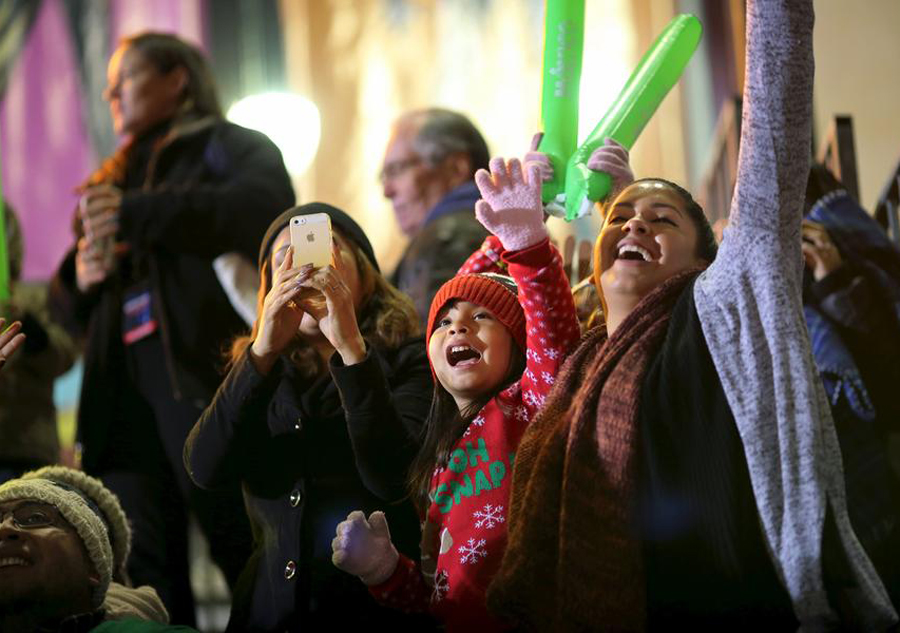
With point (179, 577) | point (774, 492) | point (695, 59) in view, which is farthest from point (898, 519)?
point (695, 59)

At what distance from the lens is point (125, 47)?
373 cm

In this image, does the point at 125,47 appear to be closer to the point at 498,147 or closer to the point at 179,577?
the point at 179,577

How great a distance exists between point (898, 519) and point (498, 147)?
4.34 metres

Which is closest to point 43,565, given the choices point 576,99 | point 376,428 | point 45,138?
point 376,428

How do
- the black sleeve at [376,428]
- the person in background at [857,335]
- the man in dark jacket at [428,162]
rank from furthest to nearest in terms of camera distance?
the man in dark jacket at [428,162]
the person in background at [857,335]
the black sleeve at [376,428]

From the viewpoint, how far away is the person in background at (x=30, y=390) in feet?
11.1

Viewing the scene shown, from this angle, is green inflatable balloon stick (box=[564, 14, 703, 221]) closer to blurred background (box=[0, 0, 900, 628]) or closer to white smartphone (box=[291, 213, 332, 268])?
white smartphone (box=[291, 213, 332, 268])

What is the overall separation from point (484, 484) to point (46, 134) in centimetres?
509

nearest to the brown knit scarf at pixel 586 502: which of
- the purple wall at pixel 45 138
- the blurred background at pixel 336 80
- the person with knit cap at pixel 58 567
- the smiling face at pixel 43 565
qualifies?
the person with knit cap at pixel 58 567

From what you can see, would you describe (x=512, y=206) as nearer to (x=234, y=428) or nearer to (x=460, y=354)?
(x=460, y=354)

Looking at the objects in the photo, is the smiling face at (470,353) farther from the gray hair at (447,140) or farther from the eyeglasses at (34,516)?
the gray hair at (447,140)

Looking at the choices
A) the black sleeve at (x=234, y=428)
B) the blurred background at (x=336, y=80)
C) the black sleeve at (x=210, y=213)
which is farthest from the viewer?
the blurred background at (x=336, y=80)

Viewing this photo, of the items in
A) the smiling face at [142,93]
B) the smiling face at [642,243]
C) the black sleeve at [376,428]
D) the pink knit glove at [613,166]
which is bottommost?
the black sleeve at [376,428]

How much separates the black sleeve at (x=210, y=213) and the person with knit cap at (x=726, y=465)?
1.31m
